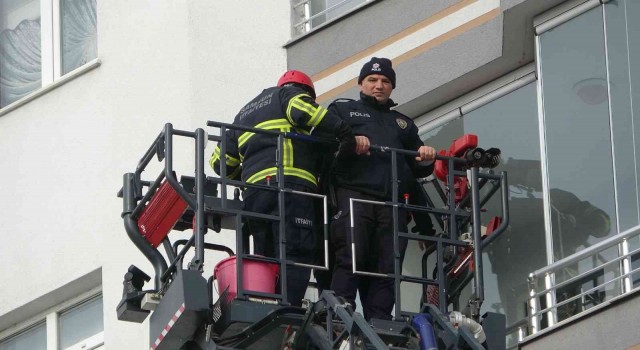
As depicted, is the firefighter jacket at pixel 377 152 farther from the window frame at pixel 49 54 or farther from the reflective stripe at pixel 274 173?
the window frame at pixel 49 54

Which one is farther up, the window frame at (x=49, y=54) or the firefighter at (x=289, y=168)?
the window frame at (x=49, y=54)

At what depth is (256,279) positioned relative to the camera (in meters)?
17.2

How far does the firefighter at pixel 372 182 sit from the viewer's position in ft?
58.6

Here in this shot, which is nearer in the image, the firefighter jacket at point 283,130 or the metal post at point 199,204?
the metal post at point 199,204

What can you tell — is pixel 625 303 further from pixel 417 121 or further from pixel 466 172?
pixel 417 121

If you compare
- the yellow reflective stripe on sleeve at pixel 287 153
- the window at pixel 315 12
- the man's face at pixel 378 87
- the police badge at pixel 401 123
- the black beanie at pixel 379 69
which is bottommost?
the yellow reflective stripe on sleeve at pixel 287 153

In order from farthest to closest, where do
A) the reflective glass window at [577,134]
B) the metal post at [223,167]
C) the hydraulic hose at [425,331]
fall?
the reflective glass window at [577,134]
the metal post at [223,167]
the hydraulic hose at [425,331]

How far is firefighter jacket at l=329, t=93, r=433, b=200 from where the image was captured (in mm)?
18109

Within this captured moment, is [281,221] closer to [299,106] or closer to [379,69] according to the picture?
[299,106]

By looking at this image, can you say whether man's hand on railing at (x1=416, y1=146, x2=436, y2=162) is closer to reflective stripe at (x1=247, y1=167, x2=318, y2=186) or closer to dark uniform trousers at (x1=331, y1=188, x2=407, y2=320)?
dark uniform trousers at (x1=331, y1=188, x2=407, y2=320)

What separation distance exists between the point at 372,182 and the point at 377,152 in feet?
0.89

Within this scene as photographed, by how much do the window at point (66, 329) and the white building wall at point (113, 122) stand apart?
27 cm

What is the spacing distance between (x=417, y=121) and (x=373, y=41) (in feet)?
2.77

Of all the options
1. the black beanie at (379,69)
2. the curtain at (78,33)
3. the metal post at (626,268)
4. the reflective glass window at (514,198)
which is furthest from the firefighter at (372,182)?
the curtain at (78,33)
